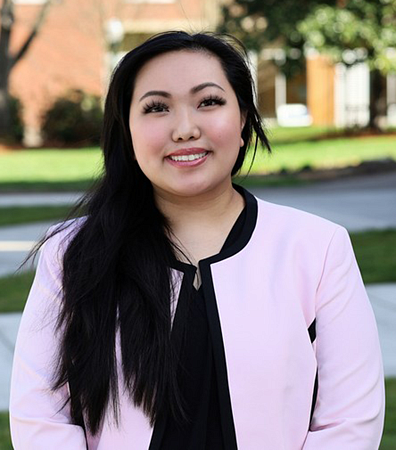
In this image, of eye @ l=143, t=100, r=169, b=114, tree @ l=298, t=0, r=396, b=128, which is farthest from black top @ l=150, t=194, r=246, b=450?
tree @ l=298, t=0, r=396, b=128

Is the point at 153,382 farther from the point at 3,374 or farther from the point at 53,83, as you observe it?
the point at 53,83

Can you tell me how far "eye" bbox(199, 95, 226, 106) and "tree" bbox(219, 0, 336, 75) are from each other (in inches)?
834

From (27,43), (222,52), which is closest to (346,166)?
(27,43)

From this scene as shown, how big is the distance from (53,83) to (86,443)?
31063 mm

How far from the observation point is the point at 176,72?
7.15 feet

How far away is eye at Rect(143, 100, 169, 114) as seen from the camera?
7.20 feet

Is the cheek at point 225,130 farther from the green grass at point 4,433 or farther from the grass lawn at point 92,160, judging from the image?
the grass lawn at point 92,160

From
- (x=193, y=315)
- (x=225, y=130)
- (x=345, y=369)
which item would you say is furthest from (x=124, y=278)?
(x=345, y=369)

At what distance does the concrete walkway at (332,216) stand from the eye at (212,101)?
2.33 meters

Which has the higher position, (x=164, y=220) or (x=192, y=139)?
(x=192, y=139)

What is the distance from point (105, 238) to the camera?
7.34 ft

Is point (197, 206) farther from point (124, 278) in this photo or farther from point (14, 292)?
point (14, 292)

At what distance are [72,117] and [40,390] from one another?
82.7ft

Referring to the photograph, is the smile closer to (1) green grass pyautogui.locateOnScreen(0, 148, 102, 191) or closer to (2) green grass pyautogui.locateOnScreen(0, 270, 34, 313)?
(2) green grass pyautogui.locateOnScreen(0, 270, 34, 313)
